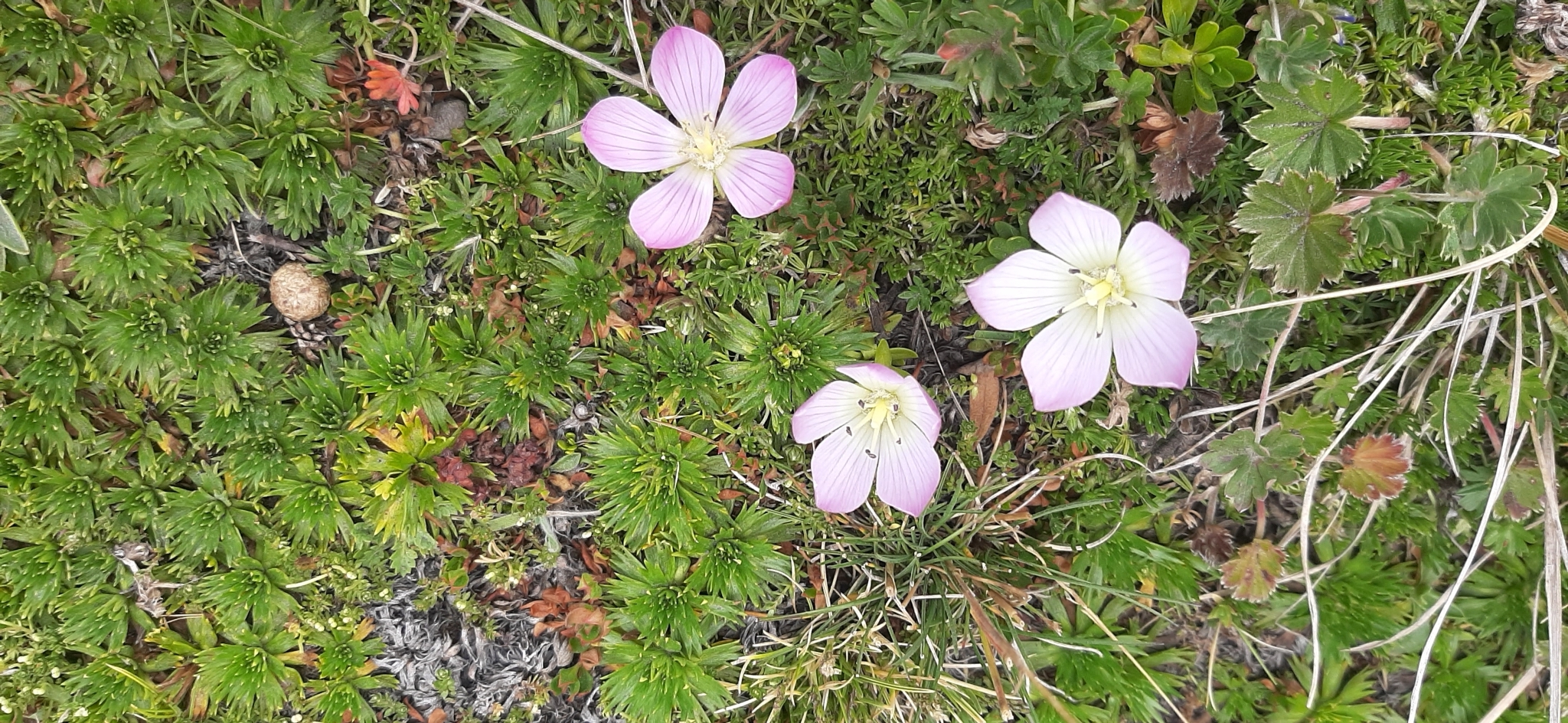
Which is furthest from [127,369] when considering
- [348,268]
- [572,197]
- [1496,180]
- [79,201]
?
[1496,180]

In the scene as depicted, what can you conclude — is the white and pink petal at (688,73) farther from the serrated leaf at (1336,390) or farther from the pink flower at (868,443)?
the serrated leaf at (1336,390)

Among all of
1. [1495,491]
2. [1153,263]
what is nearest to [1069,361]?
[1153,263]

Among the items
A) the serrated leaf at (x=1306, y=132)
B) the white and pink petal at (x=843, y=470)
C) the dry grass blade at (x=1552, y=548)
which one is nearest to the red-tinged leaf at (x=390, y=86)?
the white and pink petal at (x=843, y=470)

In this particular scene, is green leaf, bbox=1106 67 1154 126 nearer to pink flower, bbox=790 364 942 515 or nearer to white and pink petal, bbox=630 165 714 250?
pink flower, bbox=790 364 942 515

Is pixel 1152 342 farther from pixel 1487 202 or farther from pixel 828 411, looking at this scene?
pixel 1487 202

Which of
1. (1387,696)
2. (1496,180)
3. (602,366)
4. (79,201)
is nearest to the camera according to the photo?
(1496,180)

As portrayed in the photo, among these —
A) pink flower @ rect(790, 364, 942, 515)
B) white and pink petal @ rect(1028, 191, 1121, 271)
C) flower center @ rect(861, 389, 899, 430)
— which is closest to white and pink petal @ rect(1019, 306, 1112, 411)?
white and pink petal @ rect(1028, 191, 1121, 271)

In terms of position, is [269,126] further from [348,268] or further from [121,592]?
[121,592]

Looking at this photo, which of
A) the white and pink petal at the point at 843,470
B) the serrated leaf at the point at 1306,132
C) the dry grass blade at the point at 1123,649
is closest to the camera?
the serrated leaf at the point at 1306,132
